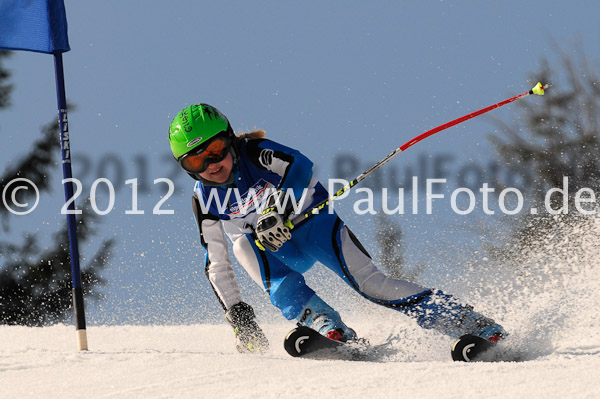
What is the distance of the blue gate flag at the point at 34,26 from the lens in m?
5.26

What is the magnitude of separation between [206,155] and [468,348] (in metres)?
1.79

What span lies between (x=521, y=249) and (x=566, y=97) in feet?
12.0

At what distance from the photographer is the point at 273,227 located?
3881mm

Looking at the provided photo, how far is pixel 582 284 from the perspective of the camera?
17.3 feet

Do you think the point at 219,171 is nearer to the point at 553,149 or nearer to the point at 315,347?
the point at 315,347

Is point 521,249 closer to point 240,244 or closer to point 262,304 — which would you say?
point 262,304

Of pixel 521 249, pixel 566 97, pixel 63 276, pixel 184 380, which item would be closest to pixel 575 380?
pixel 184 380

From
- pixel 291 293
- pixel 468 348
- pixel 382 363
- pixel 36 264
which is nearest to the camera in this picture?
pixel 382 363

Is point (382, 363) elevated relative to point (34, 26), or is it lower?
lower

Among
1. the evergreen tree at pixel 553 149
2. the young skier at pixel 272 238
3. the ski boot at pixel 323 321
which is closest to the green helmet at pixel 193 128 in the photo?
the young skier at pixel 272 238

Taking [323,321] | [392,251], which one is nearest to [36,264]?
[392,251]

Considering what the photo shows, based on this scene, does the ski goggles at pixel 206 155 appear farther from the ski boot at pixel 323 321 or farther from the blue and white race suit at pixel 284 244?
the ski boot at pixel 323 321

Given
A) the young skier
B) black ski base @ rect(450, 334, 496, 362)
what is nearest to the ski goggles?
the young skier

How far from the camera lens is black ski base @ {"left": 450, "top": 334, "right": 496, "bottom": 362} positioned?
3674mm
